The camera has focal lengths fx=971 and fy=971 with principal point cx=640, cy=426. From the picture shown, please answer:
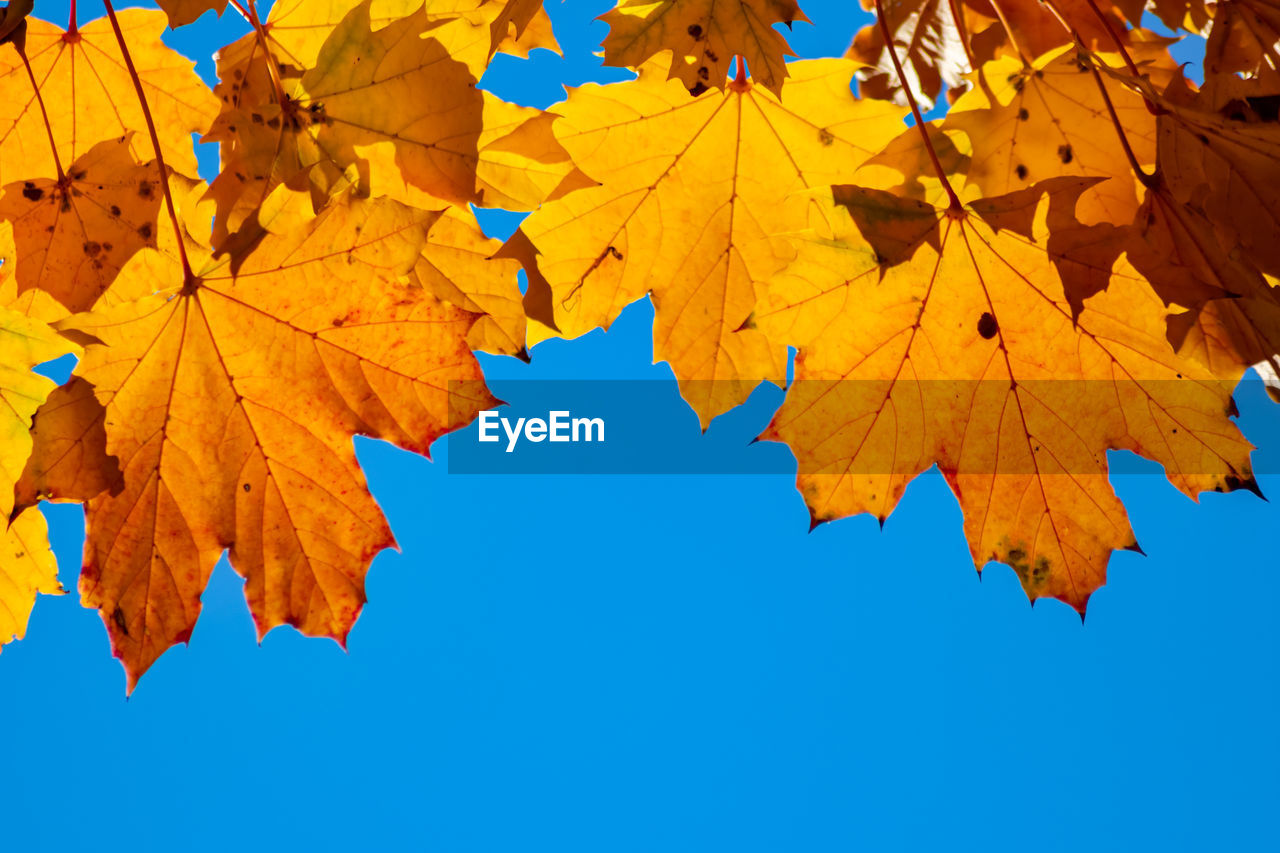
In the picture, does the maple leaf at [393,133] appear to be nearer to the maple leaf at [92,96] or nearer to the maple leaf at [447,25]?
the maple leaf at [447,25]

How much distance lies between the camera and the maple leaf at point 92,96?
1.11m

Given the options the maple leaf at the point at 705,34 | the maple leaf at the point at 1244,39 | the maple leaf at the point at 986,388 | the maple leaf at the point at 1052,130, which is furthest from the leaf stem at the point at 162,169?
the maple leaf at the point at 1244,39

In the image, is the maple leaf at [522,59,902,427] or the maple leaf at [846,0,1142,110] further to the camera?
the maple leaf at [846,0,1142,110]

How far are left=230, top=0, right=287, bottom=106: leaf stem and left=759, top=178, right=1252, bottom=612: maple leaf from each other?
53cm

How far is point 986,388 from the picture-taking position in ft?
3.34

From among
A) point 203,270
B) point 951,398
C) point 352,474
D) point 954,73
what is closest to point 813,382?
point 951,398

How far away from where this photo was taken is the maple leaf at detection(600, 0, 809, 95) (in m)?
0.82

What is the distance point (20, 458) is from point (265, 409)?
0.22m

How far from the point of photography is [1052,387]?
3.31 feet

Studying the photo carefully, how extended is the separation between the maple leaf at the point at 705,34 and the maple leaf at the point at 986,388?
15cm

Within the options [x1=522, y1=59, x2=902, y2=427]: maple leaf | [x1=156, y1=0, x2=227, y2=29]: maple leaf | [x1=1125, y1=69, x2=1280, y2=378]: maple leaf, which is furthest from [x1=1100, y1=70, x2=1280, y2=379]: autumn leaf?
[x1=156, y1=0, x2=227, y2=29]: maple leaf

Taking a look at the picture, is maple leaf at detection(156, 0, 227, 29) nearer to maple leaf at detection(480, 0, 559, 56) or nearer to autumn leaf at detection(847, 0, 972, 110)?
maple leaf at detection(480, 0, 559, 56)

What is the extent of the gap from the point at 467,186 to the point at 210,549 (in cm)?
43

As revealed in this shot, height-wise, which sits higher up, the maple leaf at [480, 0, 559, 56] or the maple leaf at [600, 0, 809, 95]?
the maple leaf at [480, 0, 559, 56]
